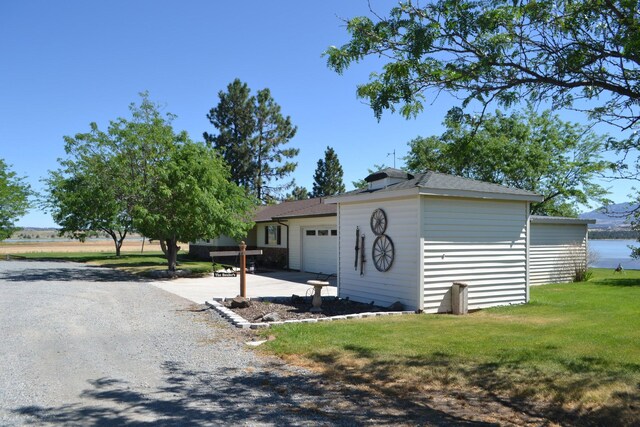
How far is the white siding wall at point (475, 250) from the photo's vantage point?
432 inches

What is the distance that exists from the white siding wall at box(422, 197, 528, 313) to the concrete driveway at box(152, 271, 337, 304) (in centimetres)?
419

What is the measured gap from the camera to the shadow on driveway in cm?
465

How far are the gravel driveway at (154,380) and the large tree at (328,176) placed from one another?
39.4 meters

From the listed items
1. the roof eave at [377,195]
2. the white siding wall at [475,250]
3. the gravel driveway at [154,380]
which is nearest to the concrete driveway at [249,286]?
the roof eave at [377,195]

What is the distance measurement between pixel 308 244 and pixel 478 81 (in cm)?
1690

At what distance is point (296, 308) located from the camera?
1172 cm

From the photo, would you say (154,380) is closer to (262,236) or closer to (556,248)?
(556,248)

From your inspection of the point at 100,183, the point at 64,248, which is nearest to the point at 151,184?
the point at 100,183

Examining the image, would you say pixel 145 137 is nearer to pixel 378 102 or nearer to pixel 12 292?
pixel 12 292

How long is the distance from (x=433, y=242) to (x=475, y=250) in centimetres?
138

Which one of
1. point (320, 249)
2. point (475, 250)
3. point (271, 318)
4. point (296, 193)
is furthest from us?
point (296, 193)

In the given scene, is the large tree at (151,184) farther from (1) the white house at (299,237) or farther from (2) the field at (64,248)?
(2) the field at (64,248)

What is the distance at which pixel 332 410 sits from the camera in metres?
4.98

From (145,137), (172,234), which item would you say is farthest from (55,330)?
(145,137)
